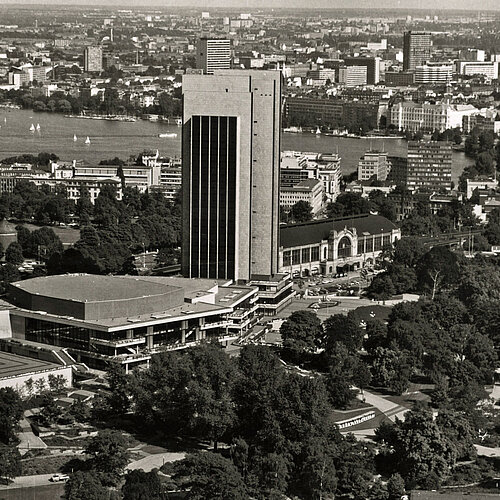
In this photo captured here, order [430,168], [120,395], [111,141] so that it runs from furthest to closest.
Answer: [111,141] < [430,168] < [120,395]

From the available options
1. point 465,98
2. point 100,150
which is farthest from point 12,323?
point 465,98

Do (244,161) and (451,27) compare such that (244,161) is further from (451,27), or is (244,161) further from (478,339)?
(451,27)

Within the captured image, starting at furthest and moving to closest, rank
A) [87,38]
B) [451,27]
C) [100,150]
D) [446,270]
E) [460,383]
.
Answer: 1. [87,38]
2. [451,27]
3. [100,150]
4. [446,270]
5. [460,383]

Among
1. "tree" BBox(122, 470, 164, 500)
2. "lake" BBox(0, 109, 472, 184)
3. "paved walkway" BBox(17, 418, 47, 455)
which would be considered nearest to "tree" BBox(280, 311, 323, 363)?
"paved walkway" BBox(17, 418, 47, 455)

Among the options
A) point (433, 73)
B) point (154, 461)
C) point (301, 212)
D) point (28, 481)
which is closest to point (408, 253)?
point (301, 212)

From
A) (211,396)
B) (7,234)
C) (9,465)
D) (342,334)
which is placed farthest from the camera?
(7,234)

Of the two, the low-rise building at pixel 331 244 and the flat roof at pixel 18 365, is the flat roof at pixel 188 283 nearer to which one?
the flat roof at pixel 18 365

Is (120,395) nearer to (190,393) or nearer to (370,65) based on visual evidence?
(190,393)
